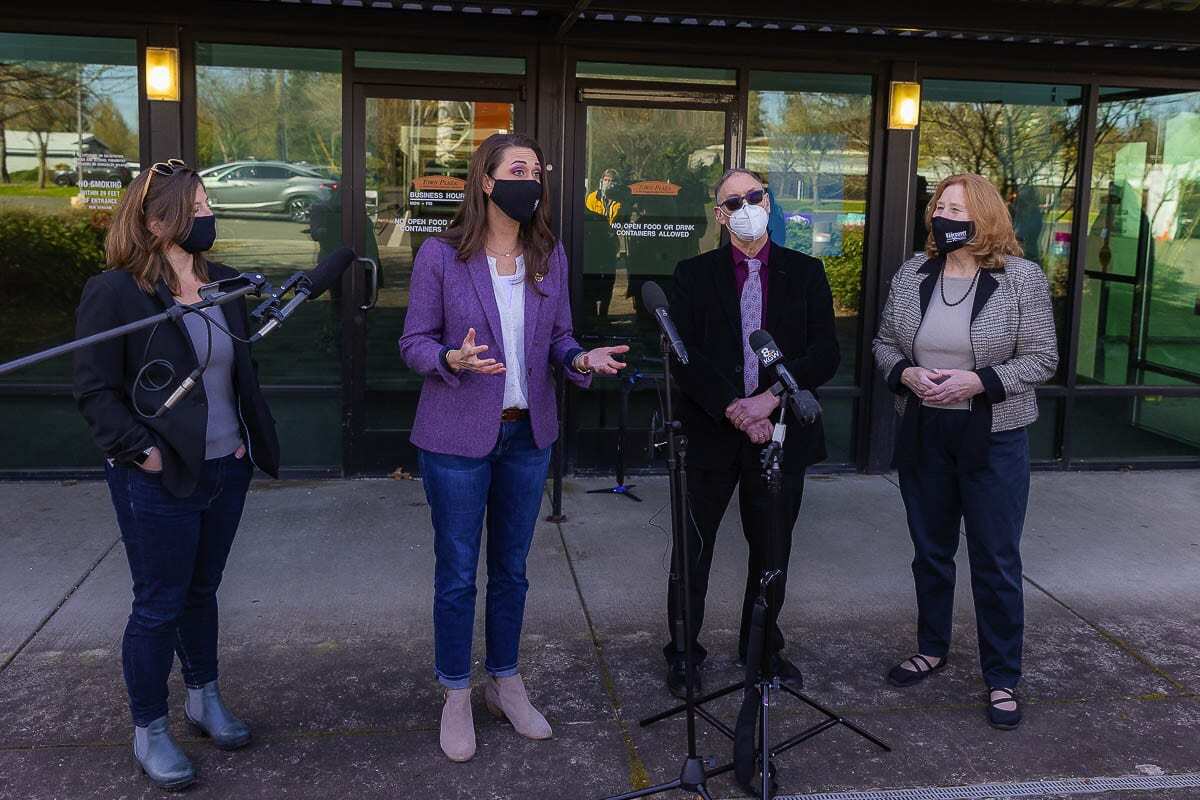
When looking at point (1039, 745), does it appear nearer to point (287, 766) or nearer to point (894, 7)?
point (287, 766)

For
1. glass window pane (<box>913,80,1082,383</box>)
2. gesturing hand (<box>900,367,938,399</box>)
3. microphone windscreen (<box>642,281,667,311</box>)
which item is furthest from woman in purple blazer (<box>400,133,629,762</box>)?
glass window pane (<box>913,80,1082,383</box>)

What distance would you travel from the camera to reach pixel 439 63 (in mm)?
6707

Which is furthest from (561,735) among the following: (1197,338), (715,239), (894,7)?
(1197,338)

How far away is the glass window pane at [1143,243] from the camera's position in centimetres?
741

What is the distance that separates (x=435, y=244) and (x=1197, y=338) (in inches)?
241

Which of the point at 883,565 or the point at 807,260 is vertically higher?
the point at 807,260

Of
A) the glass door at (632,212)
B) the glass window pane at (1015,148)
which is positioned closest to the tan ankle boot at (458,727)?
the glass door at (632,212)

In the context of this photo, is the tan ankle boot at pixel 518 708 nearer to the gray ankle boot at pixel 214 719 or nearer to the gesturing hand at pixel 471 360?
the gray ankle boot at pixel 214 719

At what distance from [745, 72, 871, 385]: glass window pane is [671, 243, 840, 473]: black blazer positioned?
3082mm

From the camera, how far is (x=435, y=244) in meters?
3.62

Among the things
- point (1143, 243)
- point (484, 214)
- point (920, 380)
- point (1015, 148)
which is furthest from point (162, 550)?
point (1143, 243)

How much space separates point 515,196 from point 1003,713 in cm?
236

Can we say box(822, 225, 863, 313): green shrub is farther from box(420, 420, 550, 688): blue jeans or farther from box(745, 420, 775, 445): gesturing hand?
box(420, 420, 550, 688): blue jeans

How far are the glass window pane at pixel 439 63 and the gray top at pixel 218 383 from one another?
11.6 ft
